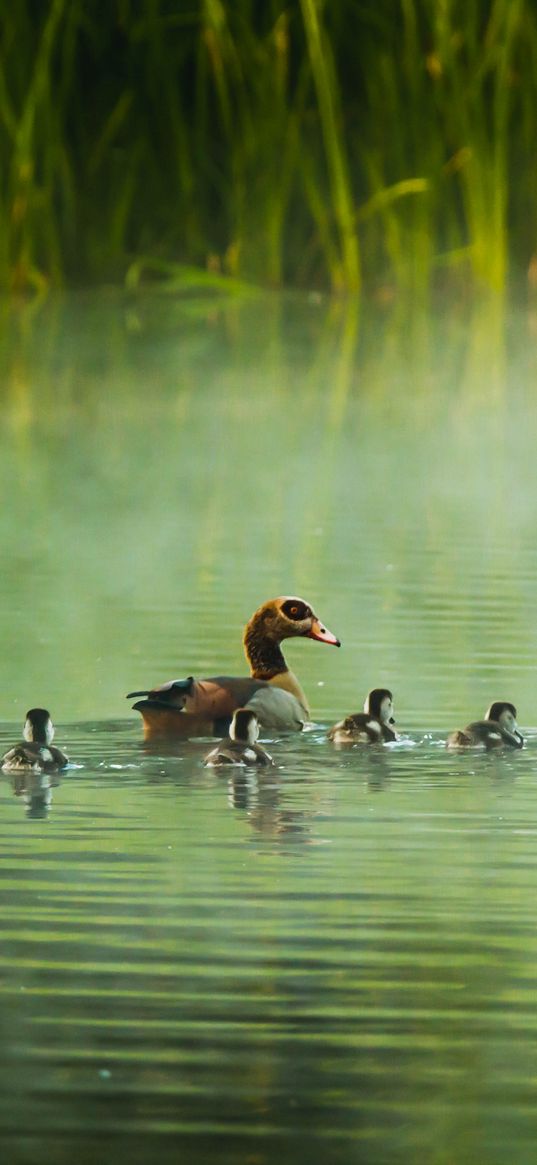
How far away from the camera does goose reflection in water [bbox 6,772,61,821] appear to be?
5320 mm

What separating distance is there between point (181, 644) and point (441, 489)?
3821 millimetres

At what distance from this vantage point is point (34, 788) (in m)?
5.48

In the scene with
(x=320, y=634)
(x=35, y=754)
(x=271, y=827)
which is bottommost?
(x=271, y=827)

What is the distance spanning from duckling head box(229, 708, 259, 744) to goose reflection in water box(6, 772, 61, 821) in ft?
2.01

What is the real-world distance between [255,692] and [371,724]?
680 millimetres

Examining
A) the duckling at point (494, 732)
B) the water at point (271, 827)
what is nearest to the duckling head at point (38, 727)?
the water at point (271, 827)

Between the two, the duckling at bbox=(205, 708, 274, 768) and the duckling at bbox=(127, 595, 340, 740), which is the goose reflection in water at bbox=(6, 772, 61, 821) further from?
the duckling at bbox=(127, 595, 340, 740)

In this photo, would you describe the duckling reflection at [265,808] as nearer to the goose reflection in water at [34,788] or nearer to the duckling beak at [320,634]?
the goose reflection in water at [34,788]

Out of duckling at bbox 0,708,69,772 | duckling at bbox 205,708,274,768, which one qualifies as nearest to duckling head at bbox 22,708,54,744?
duckling at bbox 0,708,69,772

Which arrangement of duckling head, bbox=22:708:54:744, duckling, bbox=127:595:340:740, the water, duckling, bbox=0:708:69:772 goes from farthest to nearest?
duckling, bbox=127:595:340:740 < duckling head, bbox=22:708:54:744 < duckling, bbox=0:708:69:772 < the water

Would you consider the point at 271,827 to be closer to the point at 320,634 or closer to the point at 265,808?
the point at 265,808

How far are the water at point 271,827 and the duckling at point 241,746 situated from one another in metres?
0.07

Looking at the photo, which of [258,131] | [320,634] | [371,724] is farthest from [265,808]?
[258,131]

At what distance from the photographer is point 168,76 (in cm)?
1738
